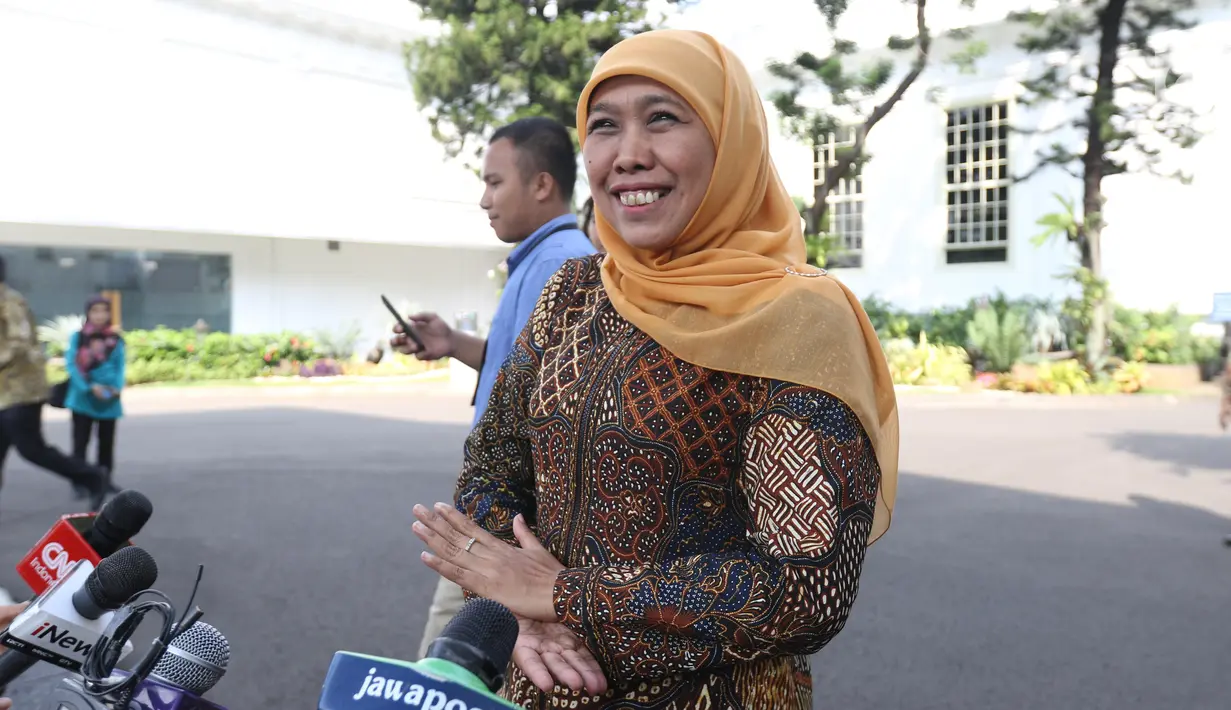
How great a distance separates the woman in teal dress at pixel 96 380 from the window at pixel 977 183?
64.8 feet

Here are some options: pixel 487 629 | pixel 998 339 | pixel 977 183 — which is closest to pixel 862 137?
pixel 998 339

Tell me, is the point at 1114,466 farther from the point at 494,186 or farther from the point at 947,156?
the point at 947,156

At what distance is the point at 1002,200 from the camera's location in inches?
909

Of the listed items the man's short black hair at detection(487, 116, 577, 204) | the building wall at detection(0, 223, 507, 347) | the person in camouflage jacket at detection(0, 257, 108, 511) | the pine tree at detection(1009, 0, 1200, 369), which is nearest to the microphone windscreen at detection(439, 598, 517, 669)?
the man's short black hair at detection(487, 116, 577, 204)

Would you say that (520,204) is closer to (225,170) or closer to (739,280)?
(739,280)

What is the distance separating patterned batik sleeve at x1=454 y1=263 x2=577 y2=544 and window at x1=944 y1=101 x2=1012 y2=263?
2297 cm

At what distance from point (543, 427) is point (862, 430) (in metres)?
0.48

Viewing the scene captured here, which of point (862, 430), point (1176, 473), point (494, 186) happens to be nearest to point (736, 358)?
point (862, 430)

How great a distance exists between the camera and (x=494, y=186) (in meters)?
3.25

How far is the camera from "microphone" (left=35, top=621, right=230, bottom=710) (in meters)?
1.35

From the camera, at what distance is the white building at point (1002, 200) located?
789 inches

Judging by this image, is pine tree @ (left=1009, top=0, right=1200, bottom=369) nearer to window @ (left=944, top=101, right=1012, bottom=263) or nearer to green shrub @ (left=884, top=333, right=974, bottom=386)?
green shrub @ (left=884, top=333, right=974, bottom=386)

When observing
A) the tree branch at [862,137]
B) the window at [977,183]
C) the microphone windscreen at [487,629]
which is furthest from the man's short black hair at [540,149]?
the window at [977,183]

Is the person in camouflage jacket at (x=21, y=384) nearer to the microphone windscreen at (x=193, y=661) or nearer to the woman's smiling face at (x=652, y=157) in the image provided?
the microphone windscreen at (x=193, y=661)
